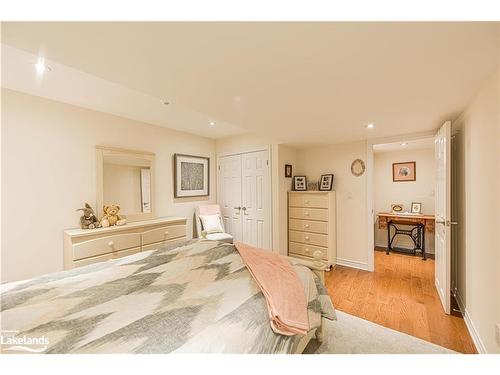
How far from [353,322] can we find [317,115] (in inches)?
83.1

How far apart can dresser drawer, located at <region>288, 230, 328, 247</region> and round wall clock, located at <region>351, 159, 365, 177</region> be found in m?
1.16

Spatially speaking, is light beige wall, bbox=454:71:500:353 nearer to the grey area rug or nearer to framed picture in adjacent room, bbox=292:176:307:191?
the grey area rug

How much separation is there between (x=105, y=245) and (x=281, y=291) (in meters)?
2.26

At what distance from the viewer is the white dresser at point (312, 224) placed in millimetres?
3486

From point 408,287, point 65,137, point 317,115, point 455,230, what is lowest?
point 408,287

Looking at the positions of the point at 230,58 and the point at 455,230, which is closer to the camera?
the point at 230,58

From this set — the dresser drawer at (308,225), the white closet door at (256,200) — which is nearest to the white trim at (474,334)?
the dresser drawer at (308,225)

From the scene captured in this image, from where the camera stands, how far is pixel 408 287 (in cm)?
280

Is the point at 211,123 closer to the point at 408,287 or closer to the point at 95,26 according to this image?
the point at 95,26

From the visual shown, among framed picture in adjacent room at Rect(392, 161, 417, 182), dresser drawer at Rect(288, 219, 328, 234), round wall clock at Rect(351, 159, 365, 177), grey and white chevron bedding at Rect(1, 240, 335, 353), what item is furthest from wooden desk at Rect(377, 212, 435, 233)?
grey and white chevron bedding at Rect(1, 240, 335, 353)

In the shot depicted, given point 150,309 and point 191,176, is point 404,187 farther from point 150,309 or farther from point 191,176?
point 150,309

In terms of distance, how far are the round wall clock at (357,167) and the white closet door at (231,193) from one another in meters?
1.99

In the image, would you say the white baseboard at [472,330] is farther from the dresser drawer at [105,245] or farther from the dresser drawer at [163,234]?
the dresser drawer at [105,245]
